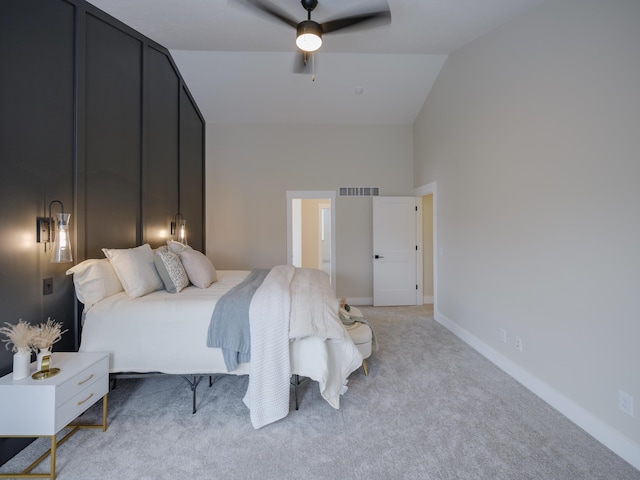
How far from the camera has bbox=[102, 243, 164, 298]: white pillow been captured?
2402 millimetres

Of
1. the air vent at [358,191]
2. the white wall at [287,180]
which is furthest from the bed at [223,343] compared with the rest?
the air vent at [358,191]

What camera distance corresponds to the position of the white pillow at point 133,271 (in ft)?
7.88

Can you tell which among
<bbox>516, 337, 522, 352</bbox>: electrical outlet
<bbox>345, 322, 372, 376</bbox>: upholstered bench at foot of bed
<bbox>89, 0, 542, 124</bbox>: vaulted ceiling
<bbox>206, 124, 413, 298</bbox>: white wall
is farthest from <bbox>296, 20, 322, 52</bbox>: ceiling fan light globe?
<bbox>516, 337, 522, 352</bbox>: electrical outlet

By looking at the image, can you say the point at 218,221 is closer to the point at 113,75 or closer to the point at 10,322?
the point at 113,75

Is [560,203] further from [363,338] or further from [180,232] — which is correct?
[180,232]

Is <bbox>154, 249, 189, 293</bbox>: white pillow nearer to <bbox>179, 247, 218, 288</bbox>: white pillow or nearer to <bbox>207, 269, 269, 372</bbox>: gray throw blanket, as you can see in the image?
<bbox>179, 247, 218, 288</bbox>: white pillow

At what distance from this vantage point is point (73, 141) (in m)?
2.39

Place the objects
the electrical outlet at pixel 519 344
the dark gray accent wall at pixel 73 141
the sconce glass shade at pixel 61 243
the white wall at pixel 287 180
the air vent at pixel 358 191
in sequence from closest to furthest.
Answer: the dark gray accent wall at pixel 73 141 → the sconce glass shade at pixel 61 243 → the electrical outlet at pixel 519 344 → the white wall at pixel 287 180 → the air vent at pixel 358 191

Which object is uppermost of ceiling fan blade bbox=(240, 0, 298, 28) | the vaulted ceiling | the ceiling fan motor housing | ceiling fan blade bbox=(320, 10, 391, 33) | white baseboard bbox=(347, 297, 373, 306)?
the vaulted ceiling

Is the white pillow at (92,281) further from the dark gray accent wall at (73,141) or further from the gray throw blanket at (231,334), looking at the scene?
the gray throw blanket at (231,334)

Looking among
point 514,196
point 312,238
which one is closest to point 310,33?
point 514,196

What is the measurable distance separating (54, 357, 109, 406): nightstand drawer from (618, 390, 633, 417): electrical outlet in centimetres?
338

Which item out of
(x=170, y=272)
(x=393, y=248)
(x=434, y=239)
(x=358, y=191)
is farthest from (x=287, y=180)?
(x=170, y=272)

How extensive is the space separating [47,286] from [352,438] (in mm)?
2430
